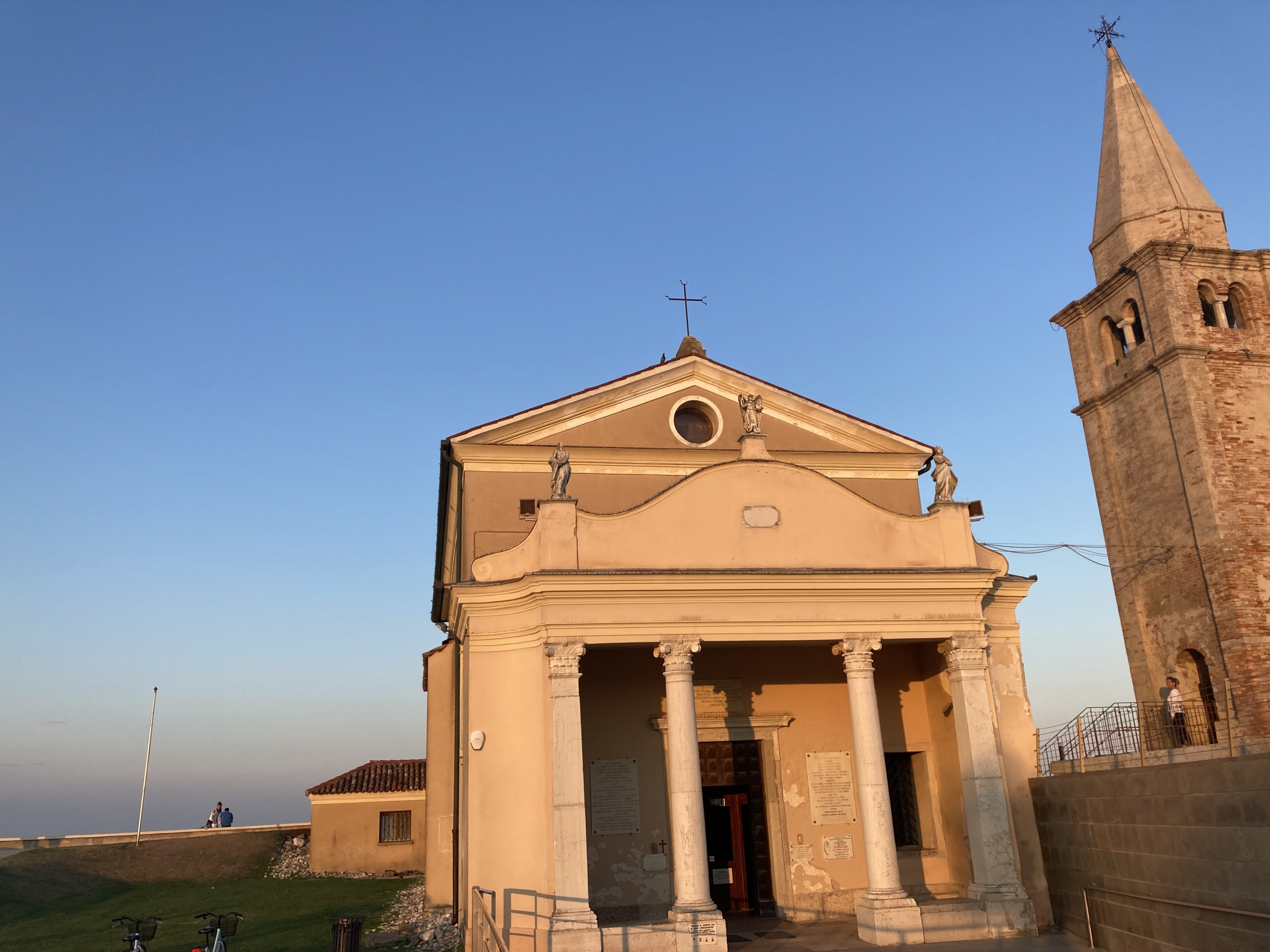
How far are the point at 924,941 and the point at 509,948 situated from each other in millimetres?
5307

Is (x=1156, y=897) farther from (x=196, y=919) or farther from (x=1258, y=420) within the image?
(x=196, y=919)

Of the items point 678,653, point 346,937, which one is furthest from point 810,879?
point 346,937

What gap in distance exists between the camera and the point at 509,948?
1179 cm

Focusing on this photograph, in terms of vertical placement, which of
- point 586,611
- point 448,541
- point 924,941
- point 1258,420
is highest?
point 1258,420

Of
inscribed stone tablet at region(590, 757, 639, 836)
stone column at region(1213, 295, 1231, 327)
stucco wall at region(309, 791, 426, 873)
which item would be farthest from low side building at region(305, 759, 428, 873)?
stone column at region(1213, 295, 1231, 327)

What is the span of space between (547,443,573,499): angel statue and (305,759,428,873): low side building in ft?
50.2

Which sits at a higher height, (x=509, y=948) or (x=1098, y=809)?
(x=1098, y=809)

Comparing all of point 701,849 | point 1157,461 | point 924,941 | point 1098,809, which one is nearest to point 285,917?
point 701,849

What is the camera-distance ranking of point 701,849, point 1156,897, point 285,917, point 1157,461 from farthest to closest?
point 1157,461
point 285,917
point 701,849
point 1156,897

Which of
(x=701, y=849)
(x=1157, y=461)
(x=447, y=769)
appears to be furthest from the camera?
(x=1157, y=461)

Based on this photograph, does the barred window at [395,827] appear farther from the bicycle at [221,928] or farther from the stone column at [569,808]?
the stone column at [569,808]

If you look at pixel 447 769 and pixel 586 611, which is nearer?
pixel 586 611

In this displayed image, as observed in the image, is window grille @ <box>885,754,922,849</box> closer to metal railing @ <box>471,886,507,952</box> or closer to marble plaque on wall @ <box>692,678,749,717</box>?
marble plaque on wall @ <box>692,678,749,717</box>

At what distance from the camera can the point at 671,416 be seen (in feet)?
56.3
